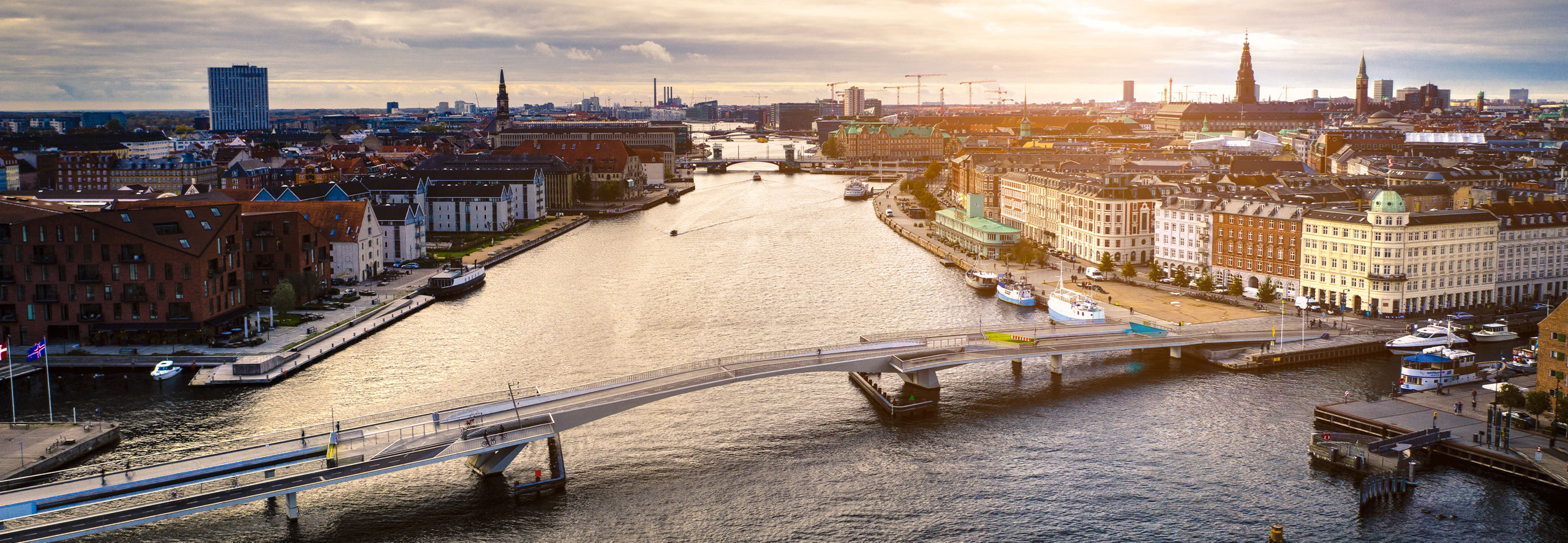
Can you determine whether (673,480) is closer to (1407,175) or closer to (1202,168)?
(1407,175)

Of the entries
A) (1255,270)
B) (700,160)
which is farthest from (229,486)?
(700,160)

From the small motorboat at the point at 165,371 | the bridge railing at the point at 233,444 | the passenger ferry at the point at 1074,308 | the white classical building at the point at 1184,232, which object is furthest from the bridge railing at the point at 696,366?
the white classical building at the point at 1184,232

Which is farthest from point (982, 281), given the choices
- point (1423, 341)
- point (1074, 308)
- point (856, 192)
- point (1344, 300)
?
point (856, 192)

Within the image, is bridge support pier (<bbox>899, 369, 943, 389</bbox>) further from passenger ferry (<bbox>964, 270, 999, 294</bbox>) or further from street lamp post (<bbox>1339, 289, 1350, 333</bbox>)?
passenger ferry (<bbox>964, 270, 999, 294</bbox>)

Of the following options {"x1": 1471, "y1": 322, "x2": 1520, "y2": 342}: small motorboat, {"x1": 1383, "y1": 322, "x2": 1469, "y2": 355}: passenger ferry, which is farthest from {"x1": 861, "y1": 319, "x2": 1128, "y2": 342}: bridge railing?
{"x1": 1471, "y1": 322, "x2": 1520, "y2": 342}: small motorboat

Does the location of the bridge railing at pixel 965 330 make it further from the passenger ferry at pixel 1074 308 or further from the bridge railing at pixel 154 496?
the bridge railing at pixel 154 496
